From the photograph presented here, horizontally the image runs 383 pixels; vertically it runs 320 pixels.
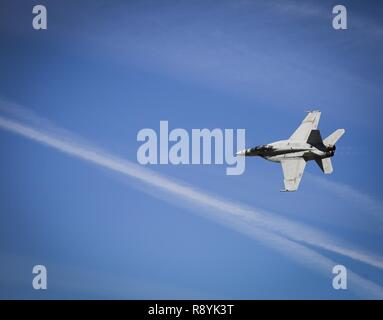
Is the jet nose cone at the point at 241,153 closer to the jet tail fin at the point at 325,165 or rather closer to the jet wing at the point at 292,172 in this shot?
the jet wing at the point at 292,172

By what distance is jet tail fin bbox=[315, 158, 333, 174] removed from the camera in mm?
15094

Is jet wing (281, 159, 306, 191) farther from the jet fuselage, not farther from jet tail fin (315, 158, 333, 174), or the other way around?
jet tail fin (315, 158, 333, 174)

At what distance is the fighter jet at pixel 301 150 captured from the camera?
1491 centimetres

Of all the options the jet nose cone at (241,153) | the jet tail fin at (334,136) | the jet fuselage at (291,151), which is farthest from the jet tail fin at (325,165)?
the jet nose cone at (241,153)

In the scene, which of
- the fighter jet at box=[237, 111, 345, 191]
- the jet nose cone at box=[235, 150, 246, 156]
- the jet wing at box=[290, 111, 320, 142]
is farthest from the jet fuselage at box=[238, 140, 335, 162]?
the jet nose cone at box=[235, 150, 246, 156]

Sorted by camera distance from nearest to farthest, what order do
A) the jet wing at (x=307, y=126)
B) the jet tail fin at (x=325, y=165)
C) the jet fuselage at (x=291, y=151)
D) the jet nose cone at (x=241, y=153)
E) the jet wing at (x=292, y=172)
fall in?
the jet nose cone at (x=241, y=153)
the jet wing at (x=292, y=172)
the jet wing at (x=307, y=126)
the jet tail fin at (x=325, y=165)
the jet fuselage at (x=291, y=151)

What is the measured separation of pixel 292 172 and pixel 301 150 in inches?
32.2

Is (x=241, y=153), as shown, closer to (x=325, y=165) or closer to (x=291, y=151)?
(x=291, y=151)

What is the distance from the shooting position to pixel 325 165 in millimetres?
15359

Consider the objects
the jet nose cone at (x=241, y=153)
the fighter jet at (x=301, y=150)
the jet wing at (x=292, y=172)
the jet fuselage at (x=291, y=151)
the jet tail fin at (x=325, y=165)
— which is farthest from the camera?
the jet fuselage at (x=291, y=151)

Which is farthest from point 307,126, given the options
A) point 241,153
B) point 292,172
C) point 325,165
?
point 241,153
